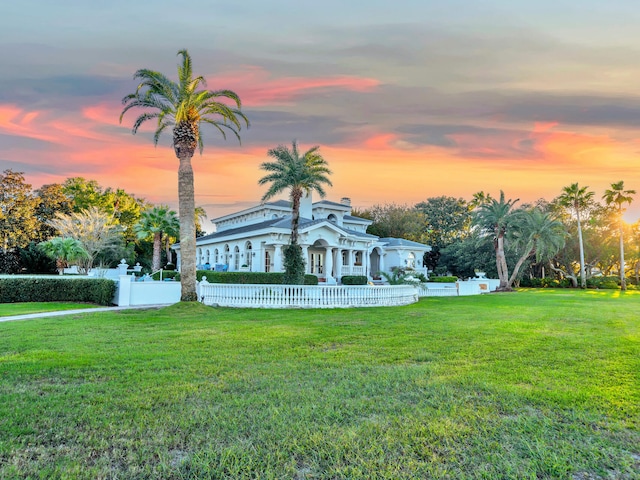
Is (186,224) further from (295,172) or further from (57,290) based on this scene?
(57,290)

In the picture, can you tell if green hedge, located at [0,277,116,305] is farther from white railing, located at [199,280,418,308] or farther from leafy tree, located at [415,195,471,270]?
leafy tree, located at [415,195,471,270]

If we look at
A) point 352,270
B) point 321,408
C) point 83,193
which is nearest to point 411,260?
point 352,270

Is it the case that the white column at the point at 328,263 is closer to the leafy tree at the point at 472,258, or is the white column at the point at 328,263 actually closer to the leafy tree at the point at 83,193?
the leafy tree at the point at 472,258

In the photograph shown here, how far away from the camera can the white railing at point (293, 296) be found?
1650 centimetres

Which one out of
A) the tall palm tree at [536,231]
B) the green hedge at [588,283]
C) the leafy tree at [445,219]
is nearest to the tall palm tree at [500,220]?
the tall palm tree at [536,231]

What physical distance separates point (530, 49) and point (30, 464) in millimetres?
15527

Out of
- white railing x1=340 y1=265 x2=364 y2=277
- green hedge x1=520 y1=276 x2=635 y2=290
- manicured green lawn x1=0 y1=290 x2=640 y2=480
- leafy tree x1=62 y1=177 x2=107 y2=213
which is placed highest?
leafy tree x1=62 y1=177 x2=107 y2=213

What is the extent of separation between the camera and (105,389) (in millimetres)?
4848

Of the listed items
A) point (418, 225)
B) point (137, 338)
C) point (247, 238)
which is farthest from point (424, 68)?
point (418, 225)

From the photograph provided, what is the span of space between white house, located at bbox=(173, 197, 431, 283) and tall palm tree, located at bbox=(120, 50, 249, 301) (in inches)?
457

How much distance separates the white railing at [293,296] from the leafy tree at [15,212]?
37296 mm

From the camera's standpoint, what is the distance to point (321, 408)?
4.13 metres

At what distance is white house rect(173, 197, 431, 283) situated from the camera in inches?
1153

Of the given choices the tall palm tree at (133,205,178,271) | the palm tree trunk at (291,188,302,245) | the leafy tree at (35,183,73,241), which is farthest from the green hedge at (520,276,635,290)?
the leafy tree at (35,183,73,241)
